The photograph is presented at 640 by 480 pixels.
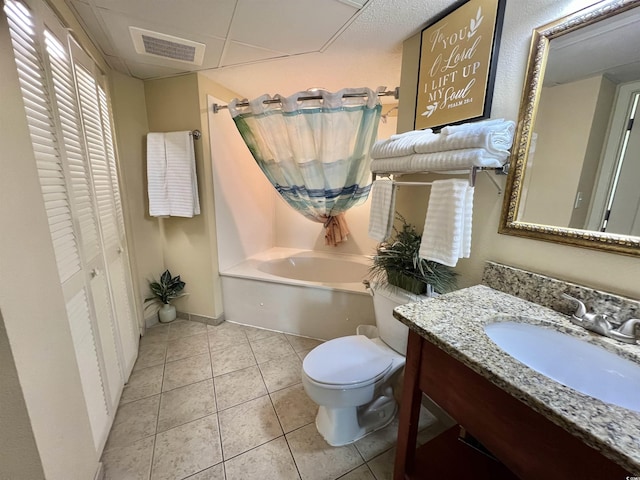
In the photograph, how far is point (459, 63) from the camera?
3.87ft

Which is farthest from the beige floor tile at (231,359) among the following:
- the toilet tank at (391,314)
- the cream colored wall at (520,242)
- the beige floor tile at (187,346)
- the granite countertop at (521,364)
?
the cream colored wall at (520,242)

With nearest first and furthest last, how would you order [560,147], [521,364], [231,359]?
[521,364]
[560,147]
[231,359]

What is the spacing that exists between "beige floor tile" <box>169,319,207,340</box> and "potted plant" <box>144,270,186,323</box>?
94mm

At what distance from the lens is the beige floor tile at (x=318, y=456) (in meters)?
1.19

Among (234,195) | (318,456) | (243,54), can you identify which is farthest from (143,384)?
(243,54)

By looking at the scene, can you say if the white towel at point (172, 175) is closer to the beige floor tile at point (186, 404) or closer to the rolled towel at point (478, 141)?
the beige floor tile at point (186, 404)

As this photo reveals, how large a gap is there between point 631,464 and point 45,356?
140 cm

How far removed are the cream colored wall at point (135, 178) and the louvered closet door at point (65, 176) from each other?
80 cm

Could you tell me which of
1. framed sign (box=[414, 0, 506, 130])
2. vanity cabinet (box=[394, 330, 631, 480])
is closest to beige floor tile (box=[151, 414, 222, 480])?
vanity cabinet (box=[394, 330, 631, 480])

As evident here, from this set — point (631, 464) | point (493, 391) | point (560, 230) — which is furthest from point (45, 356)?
point (560, 230)

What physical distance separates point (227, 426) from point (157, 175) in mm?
1842

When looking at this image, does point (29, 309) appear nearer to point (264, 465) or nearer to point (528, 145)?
point (264, 465)

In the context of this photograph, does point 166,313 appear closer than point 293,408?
No

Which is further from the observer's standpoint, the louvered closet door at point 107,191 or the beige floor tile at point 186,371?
the beige floor tile at point 186,371
